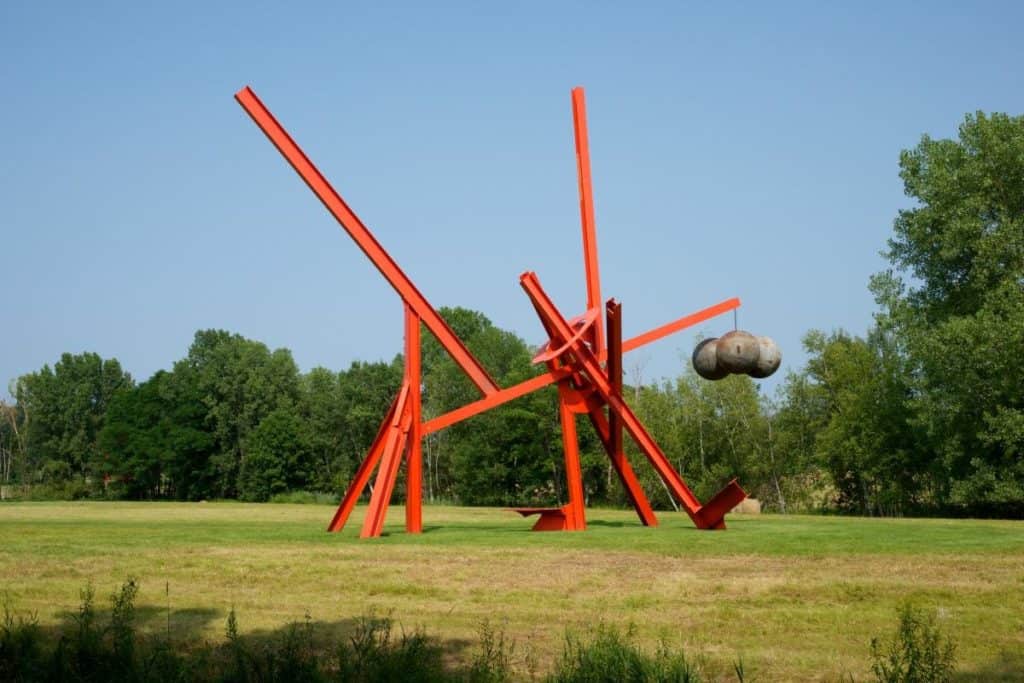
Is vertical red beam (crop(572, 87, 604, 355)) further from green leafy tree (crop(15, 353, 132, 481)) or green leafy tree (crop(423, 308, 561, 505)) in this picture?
green leafy tree (crop(15, 353, 132, 481))

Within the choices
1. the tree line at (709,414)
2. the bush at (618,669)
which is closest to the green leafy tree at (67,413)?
the tree line at (709,414)

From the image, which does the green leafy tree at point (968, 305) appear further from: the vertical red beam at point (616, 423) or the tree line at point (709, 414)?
the vertical red beam at point (616, 423)

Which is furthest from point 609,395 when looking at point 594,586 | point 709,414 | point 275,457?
point 275,457

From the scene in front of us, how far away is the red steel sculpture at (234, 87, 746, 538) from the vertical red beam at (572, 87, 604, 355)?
22 mm

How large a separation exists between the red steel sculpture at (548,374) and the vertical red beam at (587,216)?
0.07 ft

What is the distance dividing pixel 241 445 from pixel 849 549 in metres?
60.5

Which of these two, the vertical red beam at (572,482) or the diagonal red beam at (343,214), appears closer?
the diagonal red beam at (343,214)

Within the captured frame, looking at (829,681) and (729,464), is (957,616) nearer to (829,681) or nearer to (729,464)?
(829,681)

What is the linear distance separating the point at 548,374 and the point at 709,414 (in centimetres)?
3384

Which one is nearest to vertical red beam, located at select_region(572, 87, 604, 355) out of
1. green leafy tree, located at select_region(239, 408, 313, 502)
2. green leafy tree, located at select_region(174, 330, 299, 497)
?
green leafy tree, located at select_region(239, 408, 313, 502)

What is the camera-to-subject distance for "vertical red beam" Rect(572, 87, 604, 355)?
23.9m

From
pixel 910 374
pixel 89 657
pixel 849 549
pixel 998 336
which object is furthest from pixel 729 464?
pixel 89 657

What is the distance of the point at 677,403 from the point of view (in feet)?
187

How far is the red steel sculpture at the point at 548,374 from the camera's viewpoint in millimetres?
22312
